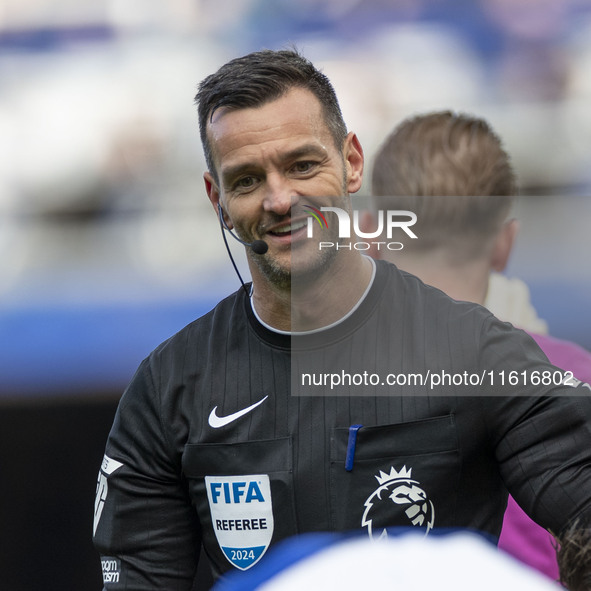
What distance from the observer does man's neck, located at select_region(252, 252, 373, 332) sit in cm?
152

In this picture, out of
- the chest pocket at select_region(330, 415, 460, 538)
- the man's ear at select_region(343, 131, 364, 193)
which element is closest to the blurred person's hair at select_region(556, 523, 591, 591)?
the chest pocket at select_region(330, 415, 460, 538)

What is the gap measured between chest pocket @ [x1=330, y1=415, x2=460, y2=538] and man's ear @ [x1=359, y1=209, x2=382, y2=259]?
0.42 metres

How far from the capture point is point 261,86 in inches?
59.2

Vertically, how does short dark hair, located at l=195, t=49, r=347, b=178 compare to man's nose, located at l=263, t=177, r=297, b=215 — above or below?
above

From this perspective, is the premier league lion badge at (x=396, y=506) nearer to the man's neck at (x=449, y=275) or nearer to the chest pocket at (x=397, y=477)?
the chest pocket at (x=397, y=477)

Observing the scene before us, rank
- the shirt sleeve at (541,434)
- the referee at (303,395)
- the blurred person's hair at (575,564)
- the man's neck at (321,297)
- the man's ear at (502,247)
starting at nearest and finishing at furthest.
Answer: the blurred person's hair at (575,564)
the shirt sleeve at (541,434)
the referee at (303,395)
the man's neck at (321,297)
the man's ear at (502,247)

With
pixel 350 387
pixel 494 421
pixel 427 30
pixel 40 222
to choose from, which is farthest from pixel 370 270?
pixel 40 222

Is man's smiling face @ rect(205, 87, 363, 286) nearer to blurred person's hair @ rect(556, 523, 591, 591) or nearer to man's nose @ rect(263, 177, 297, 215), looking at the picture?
man's nose @ rect(263, 177, 297, 215)

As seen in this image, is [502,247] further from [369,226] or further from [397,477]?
[397,477]

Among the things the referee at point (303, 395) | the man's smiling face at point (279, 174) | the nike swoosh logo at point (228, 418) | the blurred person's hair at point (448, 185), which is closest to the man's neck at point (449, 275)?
the blurred person's hair at point (448, 185)

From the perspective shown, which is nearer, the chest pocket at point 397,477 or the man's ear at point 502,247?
the chest pocket at point 397,477

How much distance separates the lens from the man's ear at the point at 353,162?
159 centimetres

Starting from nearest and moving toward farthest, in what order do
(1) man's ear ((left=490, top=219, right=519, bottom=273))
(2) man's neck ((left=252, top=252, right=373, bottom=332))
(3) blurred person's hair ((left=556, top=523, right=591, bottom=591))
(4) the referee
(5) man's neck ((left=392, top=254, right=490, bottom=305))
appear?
(3) blurred person's hair ((left=556, top=523, right=591, bottom=591)) → (4) the referee → (2) man's neck ((left=252, top=252, right=373, bottom=332)) → (5) man's neck ((left=392, top=254, right=490, bottom=305)) → (1) man's ear ((left=490, top=219, right=519, bottom=273))

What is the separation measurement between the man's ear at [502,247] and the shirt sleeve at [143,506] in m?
0.72
